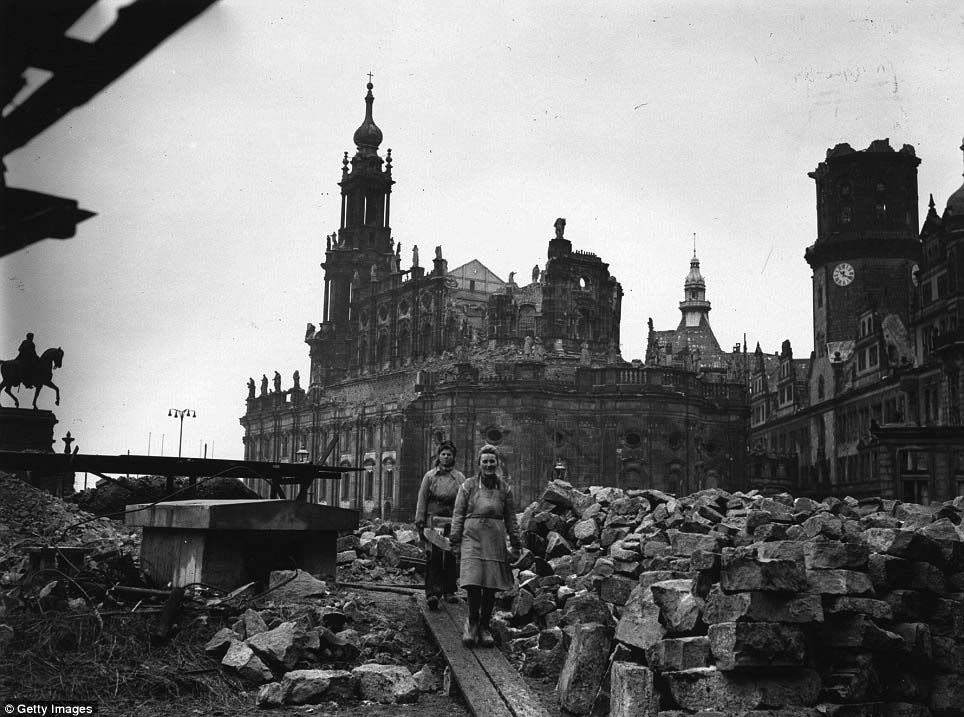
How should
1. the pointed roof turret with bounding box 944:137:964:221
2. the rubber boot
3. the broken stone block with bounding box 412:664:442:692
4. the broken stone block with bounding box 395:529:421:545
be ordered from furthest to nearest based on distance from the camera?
1. the pointed roof turret with bounding box 944:137:964:221
2. the broken stone block with bounding box 395:529:421:545
3. the rubber boot
4. the broken stone block with bounding box 412:664:442:692

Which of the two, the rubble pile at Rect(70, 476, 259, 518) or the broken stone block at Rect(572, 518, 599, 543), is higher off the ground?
the rubble pile at Rect(70, 476, 259, 518)

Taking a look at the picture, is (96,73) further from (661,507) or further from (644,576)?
(661,507)

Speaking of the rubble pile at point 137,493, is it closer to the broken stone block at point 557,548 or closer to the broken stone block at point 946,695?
the broken stone block at point 557,548

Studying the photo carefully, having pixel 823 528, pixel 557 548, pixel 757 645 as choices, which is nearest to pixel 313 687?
pixel 757 645

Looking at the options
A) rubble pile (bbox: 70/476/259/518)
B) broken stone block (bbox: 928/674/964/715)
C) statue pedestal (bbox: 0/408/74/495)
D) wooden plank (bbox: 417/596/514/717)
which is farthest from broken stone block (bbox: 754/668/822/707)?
statue pedestal (bbox: 0/408/74/495)

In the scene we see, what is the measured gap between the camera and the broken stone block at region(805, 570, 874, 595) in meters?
7.84

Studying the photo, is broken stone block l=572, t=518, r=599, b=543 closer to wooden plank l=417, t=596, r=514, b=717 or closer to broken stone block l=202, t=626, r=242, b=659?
wooden plank l=417, t=596, r=514, b=717

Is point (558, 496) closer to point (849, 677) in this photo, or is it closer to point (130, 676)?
point (849, 677)

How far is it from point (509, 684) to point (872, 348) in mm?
48316

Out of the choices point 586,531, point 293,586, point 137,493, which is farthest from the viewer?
point 137,493

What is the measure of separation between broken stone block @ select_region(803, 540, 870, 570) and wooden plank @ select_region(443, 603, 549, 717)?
255cm

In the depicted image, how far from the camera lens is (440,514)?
11.7 m

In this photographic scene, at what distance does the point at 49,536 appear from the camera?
13875mm

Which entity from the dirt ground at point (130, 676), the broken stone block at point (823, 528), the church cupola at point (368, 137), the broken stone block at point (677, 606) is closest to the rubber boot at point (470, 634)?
the dirt ground at point (130, 676)
